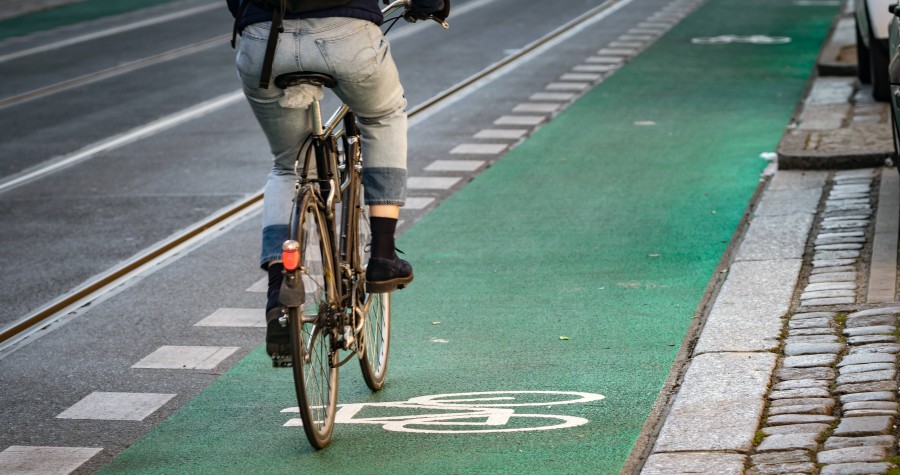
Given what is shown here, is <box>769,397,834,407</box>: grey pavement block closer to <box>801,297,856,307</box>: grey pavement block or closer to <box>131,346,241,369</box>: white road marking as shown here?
<box>801,297,856,307</box>: grey pavement block

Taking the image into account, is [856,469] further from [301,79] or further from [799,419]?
[301,79]

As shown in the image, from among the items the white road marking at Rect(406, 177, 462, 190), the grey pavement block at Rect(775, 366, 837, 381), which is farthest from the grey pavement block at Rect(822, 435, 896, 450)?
the white road marking at Rect(406, 177, 462, 190)

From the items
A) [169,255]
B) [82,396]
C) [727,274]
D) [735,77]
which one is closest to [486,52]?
[735,77]

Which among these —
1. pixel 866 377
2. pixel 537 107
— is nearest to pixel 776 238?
A: pixel 866 377

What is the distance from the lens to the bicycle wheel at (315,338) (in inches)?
203

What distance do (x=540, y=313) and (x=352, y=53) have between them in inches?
108

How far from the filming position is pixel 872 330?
6531 mm

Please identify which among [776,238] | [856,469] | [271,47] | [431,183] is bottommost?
[431,183]

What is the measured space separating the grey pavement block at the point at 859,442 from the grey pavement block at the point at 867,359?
0.96 meters

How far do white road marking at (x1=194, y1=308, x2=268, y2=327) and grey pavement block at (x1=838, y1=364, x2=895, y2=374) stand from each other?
117 inches

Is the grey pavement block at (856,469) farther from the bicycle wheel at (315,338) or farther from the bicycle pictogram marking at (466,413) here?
the bicycle wheel at (315,338)

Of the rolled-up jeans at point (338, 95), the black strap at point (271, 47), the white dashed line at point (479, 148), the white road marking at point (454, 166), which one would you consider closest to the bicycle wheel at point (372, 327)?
the rolled-up jeans at point (338, 95)

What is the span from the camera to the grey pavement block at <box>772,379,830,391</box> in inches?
229

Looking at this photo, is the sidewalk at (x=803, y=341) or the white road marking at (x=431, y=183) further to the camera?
the white road marking at (x=431, y=183)
